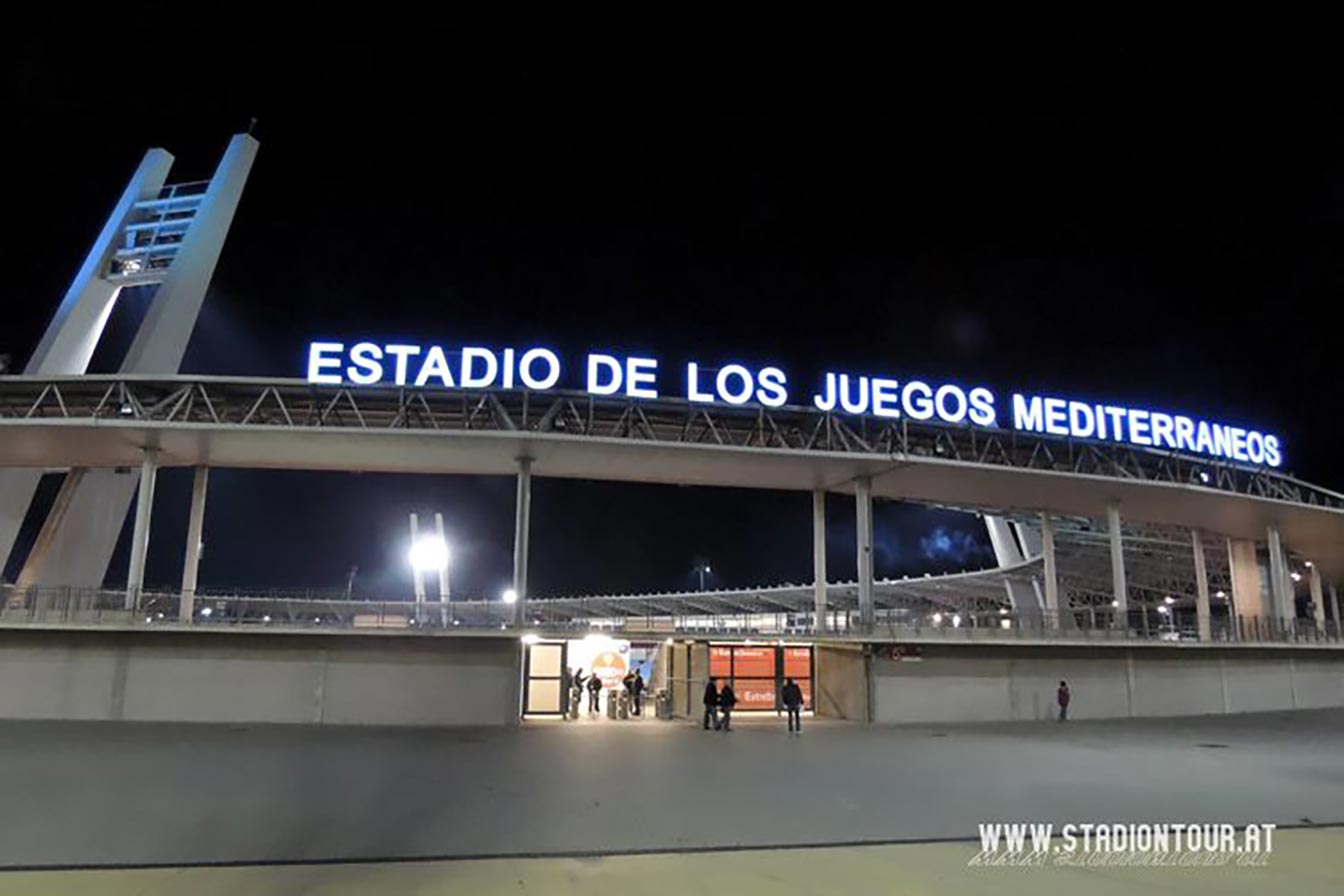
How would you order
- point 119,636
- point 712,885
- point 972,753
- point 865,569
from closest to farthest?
point 712,885
point 972,753
point 119,636
point 865,569

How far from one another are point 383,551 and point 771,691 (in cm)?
10179

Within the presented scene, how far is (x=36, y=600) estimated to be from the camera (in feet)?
94.2

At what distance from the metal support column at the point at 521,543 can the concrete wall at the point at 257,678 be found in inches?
42.4

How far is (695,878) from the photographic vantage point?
10.1 meters

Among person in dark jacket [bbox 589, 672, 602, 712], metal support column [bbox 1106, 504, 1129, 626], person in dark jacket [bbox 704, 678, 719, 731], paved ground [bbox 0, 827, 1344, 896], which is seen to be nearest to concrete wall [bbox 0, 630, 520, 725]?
person in dark jacket [bbox 589, 672, 602, 712]

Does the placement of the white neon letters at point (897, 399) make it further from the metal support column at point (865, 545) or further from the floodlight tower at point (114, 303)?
the floodlight tower at point (114, 303)

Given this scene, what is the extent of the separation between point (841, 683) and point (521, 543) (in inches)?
503

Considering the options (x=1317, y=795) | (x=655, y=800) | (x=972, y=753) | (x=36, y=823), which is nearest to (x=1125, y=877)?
(x=655, y=800)

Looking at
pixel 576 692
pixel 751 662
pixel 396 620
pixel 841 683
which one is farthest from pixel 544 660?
pixel 841 683

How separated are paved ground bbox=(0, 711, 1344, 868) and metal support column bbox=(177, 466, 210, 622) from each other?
441 centimetres

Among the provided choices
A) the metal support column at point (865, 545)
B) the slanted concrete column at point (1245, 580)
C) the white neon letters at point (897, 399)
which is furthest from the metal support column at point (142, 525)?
the slanted concrete column at point (1245, 580)

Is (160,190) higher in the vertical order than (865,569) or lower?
higher

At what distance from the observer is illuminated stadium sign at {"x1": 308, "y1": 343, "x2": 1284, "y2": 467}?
28641 millimetres

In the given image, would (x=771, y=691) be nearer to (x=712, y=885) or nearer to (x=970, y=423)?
(x=970, y=423)
